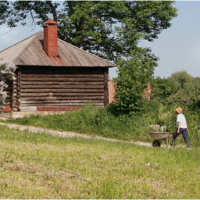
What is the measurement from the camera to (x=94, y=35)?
2912cm

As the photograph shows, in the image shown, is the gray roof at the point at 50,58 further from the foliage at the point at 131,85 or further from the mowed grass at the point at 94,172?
the mowed grass at the point at 94,172

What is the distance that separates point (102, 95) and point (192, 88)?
6.44 m

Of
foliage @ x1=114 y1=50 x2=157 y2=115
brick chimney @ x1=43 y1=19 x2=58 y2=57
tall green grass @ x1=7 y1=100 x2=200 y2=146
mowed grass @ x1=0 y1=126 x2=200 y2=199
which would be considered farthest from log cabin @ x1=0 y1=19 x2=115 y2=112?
mowed grass @ x1=0 y1=126 x2=200 y2=199

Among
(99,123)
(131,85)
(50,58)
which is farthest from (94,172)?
(50,58)

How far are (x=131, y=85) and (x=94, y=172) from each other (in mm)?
10775

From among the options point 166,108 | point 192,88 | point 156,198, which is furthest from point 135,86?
point 156,198

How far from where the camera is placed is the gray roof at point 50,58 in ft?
74.2

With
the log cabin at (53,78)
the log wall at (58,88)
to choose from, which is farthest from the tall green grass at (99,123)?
the log cabin at (53,78)

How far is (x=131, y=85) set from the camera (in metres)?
18.3

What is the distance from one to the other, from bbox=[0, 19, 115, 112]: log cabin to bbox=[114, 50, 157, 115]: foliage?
17.6 feet

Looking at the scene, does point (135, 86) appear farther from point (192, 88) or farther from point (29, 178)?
point (29, 178)

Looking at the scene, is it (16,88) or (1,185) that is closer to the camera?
(1,185)

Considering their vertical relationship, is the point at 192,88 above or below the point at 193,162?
above

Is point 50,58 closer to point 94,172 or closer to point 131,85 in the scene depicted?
point 131,85
